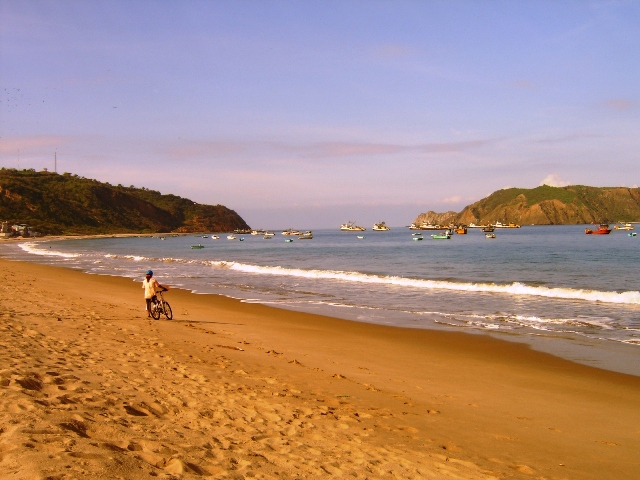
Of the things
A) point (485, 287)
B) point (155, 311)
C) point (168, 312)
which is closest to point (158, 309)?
point (155, 311)

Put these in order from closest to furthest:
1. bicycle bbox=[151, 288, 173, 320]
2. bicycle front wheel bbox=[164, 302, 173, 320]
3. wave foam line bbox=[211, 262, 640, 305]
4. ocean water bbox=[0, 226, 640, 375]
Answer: ocean water bbox=[0, 226, 640, 375] → bicycle bbox=[151, 288, 173, 320] → bicycle front wheel bbox=[164, 302, 173, 320] → wave foam line bbox=[211, 262, 640, 305]

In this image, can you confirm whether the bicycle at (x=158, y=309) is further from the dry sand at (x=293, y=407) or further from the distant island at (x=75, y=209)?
the distant island at (x=75, y=209)

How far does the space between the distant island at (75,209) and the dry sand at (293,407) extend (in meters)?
119

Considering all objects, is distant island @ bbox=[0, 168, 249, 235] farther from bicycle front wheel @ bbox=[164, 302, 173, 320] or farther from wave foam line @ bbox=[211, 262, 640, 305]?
bicycle front wheel @ bbox=[164, 302, 173, 320]

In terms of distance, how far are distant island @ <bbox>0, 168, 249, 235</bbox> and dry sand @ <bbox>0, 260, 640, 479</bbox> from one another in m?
119

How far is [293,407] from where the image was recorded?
7.14m

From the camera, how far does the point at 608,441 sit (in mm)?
6727

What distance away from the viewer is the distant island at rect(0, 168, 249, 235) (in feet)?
412

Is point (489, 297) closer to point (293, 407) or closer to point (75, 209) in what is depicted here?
point (293, 407)

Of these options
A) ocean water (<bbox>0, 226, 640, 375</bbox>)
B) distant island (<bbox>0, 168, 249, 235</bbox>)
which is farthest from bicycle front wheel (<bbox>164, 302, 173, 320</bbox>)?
distant island (<bbox>0, 168, 249, 235</bbox>)

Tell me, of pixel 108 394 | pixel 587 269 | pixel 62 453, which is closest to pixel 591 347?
pixel 108 394

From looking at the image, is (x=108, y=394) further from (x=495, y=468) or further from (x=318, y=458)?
(x=495, y=468)

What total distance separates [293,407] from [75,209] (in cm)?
14791

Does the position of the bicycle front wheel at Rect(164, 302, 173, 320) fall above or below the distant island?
below
